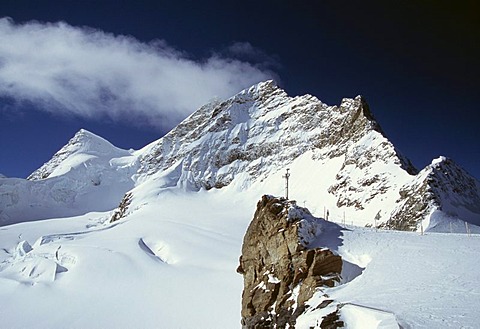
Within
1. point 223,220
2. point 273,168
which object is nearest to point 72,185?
point 273,168

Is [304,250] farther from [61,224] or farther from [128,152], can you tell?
[128,152]

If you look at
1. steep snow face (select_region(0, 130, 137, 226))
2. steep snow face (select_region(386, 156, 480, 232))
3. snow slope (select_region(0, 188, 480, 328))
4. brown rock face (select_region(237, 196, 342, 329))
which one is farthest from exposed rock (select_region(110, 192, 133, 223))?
brown rock face (select_region(237, 196, 342, 329))

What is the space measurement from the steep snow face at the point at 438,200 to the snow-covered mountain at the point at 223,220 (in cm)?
16

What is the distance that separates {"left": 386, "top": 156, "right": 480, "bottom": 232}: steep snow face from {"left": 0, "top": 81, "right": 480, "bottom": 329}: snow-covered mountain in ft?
0.51

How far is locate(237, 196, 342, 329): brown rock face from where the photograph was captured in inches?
664

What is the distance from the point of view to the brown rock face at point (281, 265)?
1688 cm

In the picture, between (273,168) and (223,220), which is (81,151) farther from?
(223,220)

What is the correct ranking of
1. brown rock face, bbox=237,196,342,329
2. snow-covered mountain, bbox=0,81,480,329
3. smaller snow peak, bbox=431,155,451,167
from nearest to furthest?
snow-covered mountain, bbox=0,81,480,329, brown rock face, bbox=237,196,342,329, smaller snow peak, bbox=431,155,451,167

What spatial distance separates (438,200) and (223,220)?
3264cm

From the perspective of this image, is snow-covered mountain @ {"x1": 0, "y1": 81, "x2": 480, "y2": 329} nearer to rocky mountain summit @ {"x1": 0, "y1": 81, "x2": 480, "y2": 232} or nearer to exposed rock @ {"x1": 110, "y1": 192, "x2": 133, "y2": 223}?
rocky mountain summit @ {"x1": 0, "y1": 81, "x2": 480, "y2": 232}

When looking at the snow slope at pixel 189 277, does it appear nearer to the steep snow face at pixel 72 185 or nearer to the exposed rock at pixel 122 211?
the exposed rock at pixel 122 211

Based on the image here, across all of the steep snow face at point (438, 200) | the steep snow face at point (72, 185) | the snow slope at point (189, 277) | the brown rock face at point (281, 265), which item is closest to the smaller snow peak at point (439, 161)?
the steep snow face at point (438, 200)

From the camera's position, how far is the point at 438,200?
123 ft

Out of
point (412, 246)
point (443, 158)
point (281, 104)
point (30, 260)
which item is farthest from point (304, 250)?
point (281, 104)
